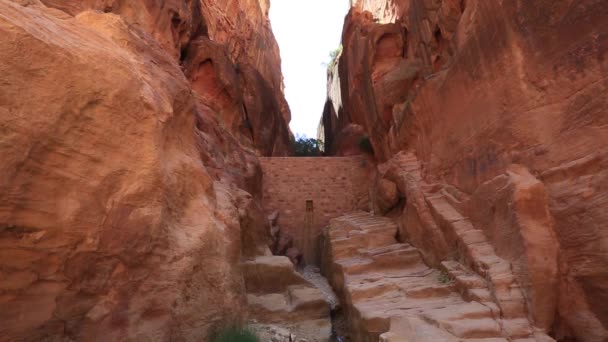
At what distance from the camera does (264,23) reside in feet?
93.4

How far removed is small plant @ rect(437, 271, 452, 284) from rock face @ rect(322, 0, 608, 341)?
332mm

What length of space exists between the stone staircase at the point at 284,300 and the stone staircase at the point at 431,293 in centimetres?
54

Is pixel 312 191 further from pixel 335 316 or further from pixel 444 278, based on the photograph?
pixel 444 278

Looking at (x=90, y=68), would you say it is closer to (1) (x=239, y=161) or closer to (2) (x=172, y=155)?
(2) (x=172, y=155)

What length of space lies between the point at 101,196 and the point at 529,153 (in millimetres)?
4906

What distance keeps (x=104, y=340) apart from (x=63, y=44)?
2.61 metres

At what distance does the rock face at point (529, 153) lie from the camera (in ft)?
12.8

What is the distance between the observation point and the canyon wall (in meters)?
2.76

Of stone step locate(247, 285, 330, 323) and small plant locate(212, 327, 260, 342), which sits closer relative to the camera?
small plant locate(212, 327, 260, 342)

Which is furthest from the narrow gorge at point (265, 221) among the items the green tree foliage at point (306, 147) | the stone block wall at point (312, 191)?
the green tree foliage at point (306, 147)

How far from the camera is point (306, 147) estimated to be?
2459 centimetres

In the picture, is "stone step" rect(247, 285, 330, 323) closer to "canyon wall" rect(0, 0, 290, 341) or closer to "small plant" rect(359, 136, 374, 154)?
"canyon wall" rect(0, 0, 290, 341)

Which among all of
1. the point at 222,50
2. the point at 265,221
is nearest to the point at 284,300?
the point at 265,221

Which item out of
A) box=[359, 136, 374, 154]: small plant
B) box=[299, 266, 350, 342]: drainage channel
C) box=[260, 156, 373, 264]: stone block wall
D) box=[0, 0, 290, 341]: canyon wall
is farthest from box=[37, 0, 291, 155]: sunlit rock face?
box=[299, 266, 350, 342]: drainage channel
